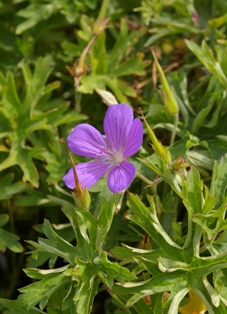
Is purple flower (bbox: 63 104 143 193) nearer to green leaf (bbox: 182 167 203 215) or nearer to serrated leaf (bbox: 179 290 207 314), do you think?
green leaf (bbox: 182 167 203 215)

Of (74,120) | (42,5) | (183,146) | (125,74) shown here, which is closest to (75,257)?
(183,146)

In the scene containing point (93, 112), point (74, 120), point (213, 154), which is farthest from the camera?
point (93, 112)

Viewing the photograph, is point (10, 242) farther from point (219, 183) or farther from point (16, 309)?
point (219, 183)

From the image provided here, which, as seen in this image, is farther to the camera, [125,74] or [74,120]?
[125,74]

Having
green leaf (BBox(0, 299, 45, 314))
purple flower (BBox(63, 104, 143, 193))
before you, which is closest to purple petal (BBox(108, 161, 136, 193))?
purple flower (BBox(63, 104, 143, 193))

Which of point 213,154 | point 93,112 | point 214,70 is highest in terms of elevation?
point 214,70

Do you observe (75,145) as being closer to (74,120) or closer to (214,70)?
(74,120)
